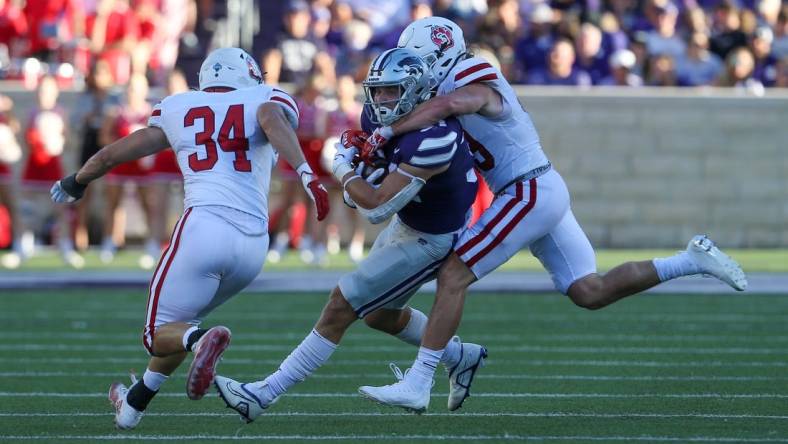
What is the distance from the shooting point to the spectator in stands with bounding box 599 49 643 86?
48.9ft

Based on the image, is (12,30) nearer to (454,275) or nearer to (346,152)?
(346,152)

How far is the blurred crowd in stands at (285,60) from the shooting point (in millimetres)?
13062

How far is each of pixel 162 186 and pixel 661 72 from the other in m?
5.03

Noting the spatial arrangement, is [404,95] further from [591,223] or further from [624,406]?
[591,223]

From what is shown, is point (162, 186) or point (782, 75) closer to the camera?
point (162, 186)

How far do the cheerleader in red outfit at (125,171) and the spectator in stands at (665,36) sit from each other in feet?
17.2

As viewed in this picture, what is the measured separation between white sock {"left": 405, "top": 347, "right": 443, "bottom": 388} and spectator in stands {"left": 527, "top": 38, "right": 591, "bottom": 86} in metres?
9.44

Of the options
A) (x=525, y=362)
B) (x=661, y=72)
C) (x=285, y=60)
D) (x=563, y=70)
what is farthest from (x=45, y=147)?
(x=525, y=362)

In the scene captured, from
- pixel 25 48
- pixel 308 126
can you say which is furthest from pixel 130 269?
pixel 25 48

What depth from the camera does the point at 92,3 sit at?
51.5 ft

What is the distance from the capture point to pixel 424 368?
5.57 meters

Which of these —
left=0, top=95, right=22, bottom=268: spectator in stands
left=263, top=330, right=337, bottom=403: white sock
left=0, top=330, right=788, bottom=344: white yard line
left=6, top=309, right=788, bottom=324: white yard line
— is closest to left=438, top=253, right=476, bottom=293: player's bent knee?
left=263, top=330, right=337, bottom=403: white sock

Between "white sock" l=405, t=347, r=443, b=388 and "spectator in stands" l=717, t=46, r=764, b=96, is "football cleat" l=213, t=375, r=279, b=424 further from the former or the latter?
"spectator in stands" l=717, t=46, r=764, b=96

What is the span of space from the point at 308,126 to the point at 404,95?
24.9 feet
